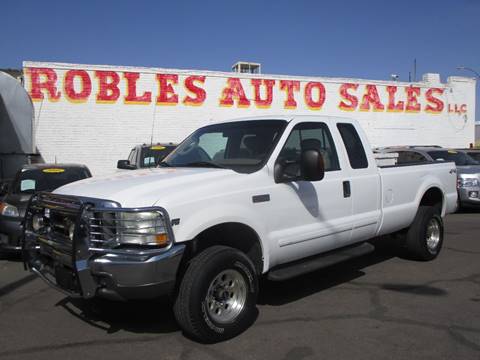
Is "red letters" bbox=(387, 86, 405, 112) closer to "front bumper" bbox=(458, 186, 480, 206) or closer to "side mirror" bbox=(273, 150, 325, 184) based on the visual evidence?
"front bumper" bbox=(458, 186, 480, 206)

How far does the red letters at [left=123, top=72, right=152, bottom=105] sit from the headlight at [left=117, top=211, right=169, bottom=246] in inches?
557

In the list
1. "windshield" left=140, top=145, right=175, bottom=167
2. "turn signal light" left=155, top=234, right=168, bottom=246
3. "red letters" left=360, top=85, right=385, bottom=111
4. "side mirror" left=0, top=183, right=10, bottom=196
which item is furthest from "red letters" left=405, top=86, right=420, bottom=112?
"turn signal light" left=155, top=234, right=168, bottom=246

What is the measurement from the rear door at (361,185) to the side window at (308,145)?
23cm

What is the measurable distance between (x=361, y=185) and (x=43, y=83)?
13604mm

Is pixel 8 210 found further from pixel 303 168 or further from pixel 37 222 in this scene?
pixel 303 168

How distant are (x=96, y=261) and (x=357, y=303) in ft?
9.06

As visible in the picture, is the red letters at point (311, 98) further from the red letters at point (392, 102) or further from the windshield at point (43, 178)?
the windshield at point (43, 178)

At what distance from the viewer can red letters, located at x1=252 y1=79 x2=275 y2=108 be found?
18812 millimetres

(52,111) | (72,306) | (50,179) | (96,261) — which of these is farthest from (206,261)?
(52,111)

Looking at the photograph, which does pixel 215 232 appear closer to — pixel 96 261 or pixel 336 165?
pixel 96 261

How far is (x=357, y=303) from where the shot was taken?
5.03 m

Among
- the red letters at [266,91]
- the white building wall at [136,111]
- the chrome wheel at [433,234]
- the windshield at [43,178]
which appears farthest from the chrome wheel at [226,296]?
the red letters at [266,91]

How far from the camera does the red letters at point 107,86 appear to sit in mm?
16812

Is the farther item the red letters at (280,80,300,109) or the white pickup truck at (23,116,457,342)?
the red letters at (280,80,300,109)
